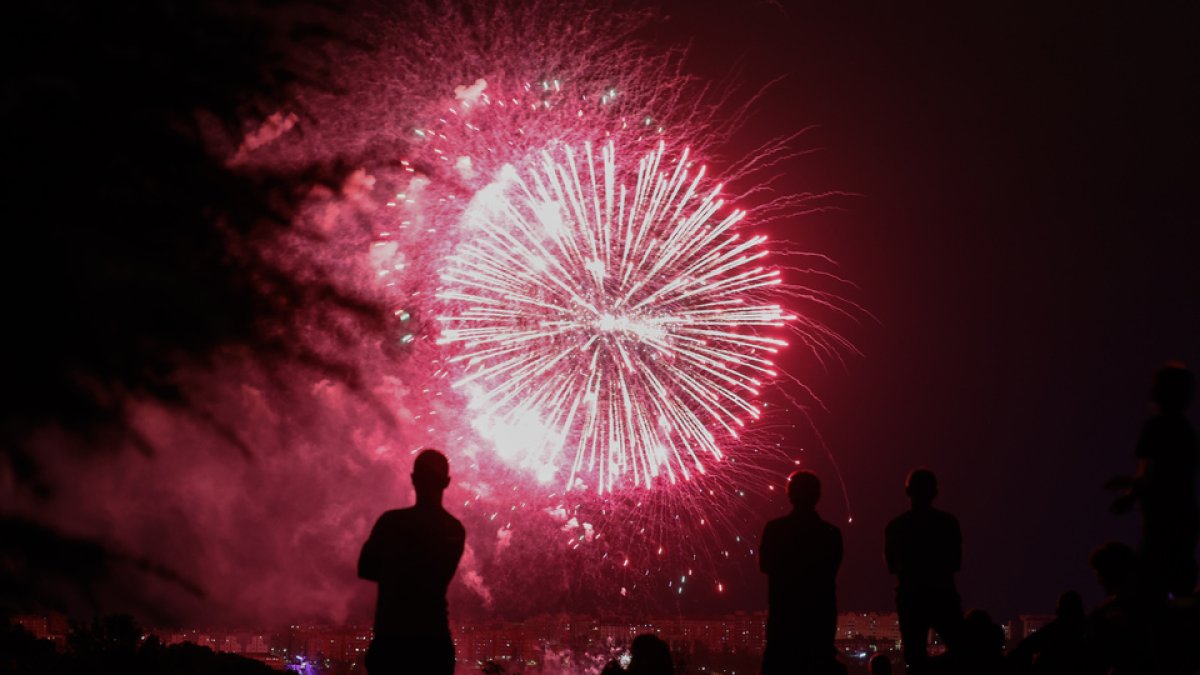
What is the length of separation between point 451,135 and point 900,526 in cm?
1635

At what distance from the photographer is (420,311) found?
2408cm

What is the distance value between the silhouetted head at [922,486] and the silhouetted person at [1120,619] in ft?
4.62

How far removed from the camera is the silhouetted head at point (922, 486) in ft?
28.2

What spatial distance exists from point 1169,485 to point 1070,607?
3.17 ft

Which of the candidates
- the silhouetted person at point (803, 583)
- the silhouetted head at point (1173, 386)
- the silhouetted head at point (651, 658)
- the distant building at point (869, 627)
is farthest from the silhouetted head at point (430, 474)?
the distant building at point (869, 627)

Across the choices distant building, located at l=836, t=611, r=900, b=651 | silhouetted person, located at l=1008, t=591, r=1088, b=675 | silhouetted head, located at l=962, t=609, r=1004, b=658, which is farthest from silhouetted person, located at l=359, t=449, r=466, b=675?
distant building, located at l=836, t=611, r=900, b=651

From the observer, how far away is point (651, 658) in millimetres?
6598

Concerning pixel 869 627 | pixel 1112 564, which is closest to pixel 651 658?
pixel 1112 564

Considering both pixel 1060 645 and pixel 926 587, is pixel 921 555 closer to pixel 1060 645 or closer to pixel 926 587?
pixel 926 587

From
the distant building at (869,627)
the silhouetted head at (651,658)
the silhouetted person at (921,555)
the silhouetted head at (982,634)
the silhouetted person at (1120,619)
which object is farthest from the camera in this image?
the distant building at (869,627)

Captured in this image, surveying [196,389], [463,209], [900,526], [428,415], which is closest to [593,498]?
[428,415]

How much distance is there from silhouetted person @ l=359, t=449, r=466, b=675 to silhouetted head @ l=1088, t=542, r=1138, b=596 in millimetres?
3766

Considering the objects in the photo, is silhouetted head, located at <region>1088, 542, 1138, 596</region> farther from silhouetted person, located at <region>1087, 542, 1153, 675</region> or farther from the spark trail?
the spark trail

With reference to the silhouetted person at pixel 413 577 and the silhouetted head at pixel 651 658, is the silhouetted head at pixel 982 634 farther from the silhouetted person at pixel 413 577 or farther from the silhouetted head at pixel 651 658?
Result: the silhouetted person at pixel 413 577
